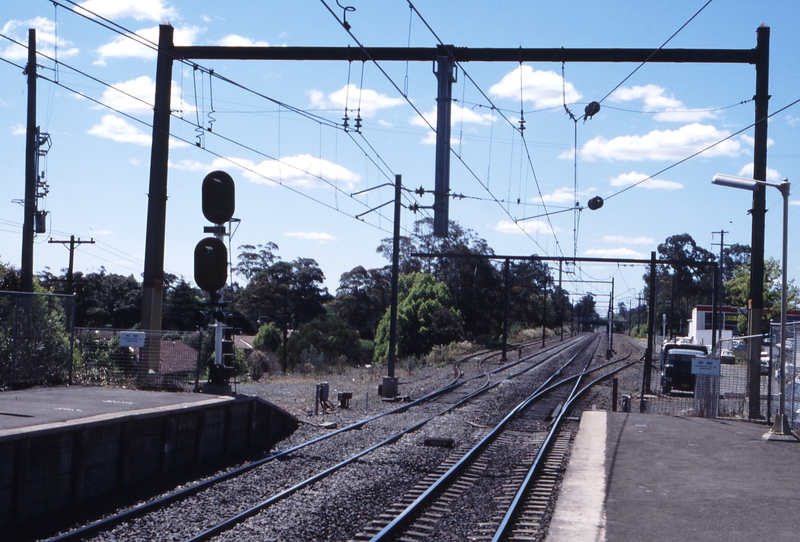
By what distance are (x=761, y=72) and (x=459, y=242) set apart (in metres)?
60.1

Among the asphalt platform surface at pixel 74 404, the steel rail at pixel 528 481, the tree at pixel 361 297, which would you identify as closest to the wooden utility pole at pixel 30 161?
the asphalt platform surface at pixel 74 404

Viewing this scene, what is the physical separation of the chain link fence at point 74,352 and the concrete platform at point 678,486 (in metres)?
9.20

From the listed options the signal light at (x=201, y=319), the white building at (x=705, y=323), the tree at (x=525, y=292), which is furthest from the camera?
the tree at (x=525, y=292)

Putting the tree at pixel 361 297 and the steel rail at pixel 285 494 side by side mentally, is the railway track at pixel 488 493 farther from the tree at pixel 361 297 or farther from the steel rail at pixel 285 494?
the tree at pixel 361 297

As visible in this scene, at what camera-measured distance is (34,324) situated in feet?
51.6

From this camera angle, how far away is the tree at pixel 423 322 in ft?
217

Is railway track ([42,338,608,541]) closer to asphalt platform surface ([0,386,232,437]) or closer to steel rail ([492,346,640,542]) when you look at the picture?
asphalt platform surface ([0,386,232,437])

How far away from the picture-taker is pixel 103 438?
10.2 meters

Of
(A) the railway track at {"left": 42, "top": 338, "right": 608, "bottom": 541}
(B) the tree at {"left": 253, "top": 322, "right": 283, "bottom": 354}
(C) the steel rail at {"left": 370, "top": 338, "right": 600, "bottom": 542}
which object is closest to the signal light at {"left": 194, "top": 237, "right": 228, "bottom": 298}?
(A) the railway track at {"left": 42, "top": 338, "right": 608, "bottom": 541}

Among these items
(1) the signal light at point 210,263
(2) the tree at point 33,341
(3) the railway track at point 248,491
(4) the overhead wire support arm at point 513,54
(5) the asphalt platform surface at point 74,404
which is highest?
(4) the overhead wire support arm at point 513,54

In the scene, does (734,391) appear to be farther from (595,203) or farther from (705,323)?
(705,323)

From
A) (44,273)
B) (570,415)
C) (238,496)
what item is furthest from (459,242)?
(238,496)

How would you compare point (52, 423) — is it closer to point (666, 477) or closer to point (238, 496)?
point (238, 496)

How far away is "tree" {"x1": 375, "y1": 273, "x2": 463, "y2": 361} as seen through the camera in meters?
66.2
